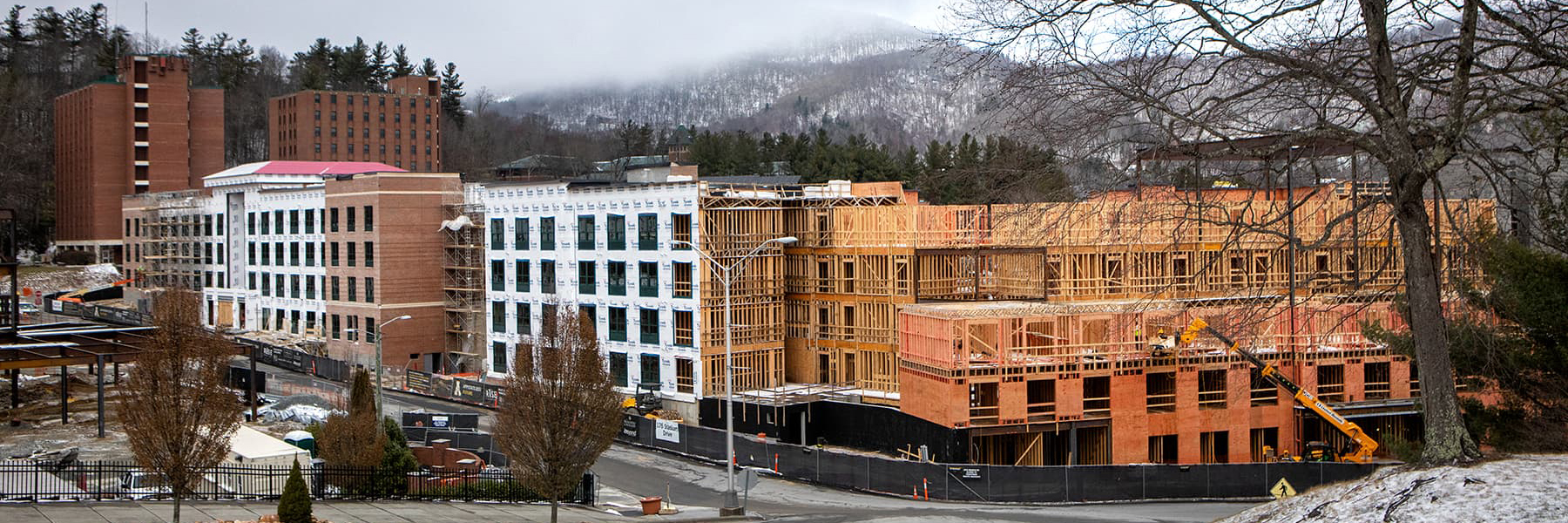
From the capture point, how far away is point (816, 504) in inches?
1517

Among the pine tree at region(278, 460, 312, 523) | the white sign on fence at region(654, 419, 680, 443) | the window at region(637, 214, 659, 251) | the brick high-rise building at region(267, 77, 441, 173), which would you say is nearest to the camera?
the pine tree at region(278, 460, 312, 523)

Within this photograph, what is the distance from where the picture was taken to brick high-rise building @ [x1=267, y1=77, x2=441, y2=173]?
14462cm

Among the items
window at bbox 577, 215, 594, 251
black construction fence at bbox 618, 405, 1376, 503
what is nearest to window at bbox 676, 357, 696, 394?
window at bbox 577, 215, 594, 251

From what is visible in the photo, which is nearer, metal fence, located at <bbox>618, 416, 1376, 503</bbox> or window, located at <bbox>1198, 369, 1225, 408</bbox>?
metal fence, located at <bbox>618, 416, 1376, 503</bbox>

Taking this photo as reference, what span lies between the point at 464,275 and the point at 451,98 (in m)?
123

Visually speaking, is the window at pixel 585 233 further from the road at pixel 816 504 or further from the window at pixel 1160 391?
the window at pixel 1160 391

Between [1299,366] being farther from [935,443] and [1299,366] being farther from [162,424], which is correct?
[162,424]

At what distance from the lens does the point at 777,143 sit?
127 metres

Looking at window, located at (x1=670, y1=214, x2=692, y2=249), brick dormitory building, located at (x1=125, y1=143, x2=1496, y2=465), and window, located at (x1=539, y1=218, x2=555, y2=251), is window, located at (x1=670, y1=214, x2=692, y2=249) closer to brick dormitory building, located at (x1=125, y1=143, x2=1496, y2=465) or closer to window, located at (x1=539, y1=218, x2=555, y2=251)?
brick dormitory building, located at (x1=125, y1=143, x2=1496, y2=465)

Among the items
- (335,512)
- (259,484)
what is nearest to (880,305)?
(259,484)

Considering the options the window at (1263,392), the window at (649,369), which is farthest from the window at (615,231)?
the window at (1263,392)

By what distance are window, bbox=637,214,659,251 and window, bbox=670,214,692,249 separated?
3.68 feet

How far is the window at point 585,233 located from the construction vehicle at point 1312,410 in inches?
1036

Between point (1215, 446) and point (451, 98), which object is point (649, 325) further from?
point (451, 98)
